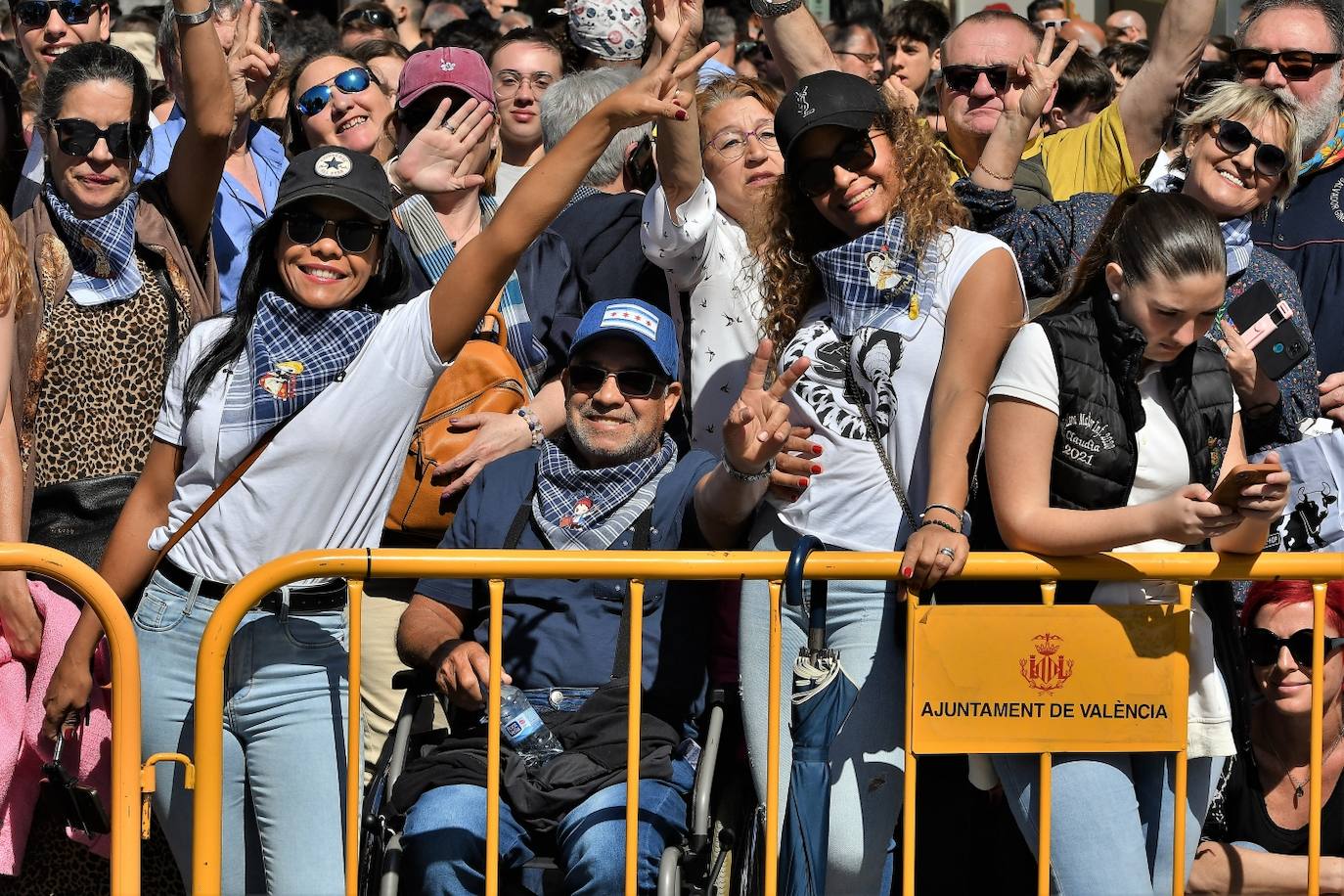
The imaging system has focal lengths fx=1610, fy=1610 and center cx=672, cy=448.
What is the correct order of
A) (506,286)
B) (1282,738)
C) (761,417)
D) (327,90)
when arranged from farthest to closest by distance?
(327,90)
(506,286)
(1282,738)
(761,417)

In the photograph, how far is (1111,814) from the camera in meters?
3.31

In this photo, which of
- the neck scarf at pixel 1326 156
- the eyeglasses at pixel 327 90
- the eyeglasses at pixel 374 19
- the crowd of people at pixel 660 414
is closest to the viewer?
the crowd of people at pixel 660 414

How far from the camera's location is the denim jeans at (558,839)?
11.5 ft

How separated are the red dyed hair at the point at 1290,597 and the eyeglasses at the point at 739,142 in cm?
179

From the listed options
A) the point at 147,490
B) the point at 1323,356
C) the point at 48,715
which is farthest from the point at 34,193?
the point at 1323,356

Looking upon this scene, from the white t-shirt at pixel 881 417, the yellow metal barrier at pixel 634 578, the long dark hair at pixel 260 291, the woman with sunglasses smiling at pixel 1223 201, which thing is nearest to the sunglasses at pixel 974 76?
the woman with sunglasses smiling at pixel 1223 201

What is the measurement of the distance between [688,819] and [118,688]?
4.15 ft

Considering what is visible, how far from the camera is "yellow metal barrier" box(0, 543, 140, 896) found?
3.24 meters

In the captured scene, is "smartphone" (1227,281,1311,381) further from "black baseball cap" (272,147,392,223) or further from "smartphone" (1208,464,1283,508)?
"black baseball cap" (272,147,392,223)

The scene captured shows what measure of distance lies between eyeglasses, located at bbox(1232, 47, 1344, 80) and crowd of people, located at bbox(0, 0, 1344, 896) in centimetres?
1

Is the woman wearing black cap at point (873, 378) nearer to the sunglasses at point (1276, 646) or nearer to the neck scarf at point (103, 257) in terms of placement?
the sunglasses at point (1276, 646)

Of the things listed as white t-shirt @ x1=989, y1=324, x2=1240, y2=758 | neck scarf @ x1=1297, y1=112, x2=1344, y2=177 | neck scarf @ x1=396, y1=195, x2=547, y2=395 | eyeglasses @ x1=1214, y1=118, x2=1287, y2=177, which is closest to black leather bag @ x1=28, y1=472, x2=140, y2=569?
neck scarf @ x1=396, y1=195, x2=547, y2=395

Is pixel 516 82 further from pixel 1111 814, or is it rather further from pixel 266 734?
pixel 1111 814

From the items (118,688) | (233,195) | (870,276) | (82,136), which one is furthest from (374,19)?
(118,688)
